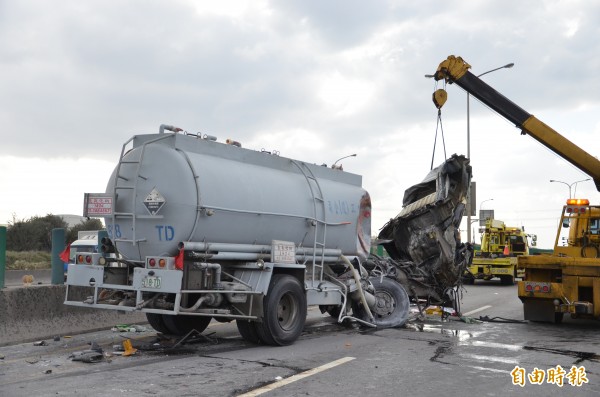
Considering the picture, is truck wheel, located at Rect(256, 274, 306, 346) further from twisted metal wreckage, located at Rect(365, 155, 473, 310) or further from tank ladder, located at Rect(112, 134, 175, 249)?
twisted metal wreckage, located at Rect(365, 155, 473, 310)

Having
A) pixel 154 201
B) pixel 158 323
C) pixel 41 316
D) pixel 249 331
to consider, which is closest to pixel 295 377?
pixel 249 331

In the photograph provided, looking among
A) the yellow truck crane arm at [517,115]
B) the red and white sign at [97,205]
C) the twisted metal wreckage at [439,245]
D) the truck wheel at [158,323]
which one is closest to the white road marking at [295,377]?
the truck wheel at [158,323]

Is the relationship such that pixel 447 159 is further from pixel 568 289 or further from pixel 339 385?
pixel 339 385

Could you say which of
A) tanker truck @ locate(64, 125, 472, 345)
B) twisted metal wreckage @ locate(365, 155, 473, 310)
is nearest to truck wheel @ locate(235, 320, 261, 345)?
tanker truck @ locate(64, 125, 472, 345)

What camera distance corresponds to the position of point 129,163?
840 centimetres

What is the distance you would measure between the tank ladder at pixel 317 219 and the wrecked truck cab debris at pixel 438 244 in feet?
7.89

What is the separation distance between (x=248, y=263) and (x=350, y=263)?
275cm

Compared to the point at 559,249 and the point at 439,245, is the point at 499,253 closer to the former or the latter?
the point at 559,249

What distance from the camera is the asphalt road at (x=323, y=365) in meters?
6.04

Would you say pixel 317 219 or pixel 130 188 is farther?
pixel 317 219

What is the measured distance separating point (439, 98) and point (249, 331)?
7.76m

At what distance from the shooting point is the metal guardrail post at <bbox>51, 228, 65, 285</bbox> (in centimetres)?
984

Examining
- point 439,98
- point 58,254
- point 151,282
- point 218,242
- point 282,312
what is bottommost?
point 282,312

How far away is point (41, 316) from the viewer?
9.18m
